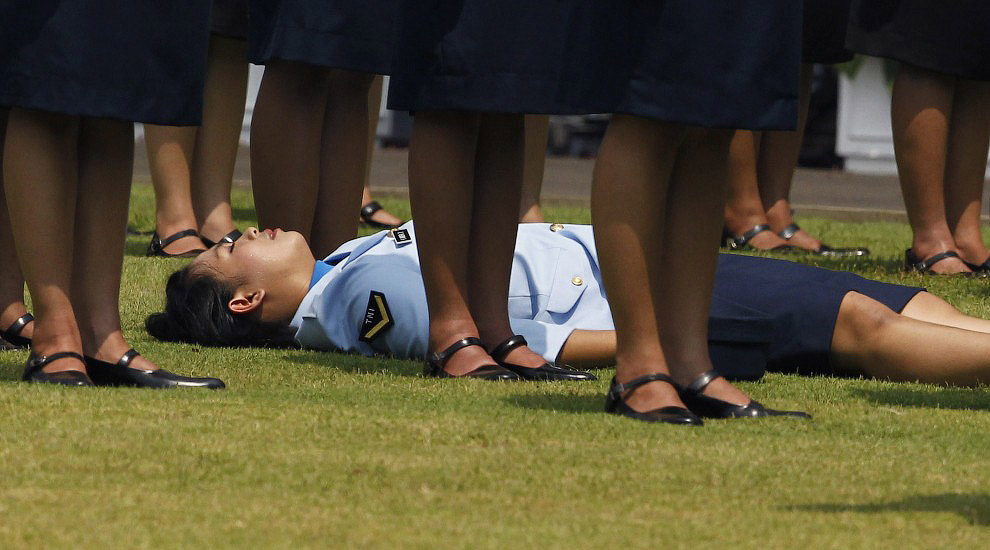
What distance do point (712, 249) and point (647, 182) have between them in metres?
0.20

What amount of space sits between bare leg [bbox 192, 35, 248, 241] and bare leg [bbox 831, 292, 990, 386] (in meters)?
2.65

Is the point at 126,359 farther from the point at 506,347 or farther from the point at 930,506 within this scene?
the point at 930,506

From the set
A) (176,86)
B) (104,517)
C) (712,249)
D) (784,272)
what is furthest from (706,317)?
(104,517)

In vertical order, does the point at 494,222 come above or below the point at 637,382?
above

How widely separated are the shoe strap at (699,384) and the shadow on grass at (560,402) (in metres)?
0.17

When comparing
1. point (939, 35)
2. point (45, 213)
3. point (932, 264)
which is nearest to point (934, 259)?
point (932, 264)

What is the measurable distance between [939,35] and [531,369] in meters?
2.39

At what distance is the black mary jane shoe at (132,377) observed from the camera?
342 cm

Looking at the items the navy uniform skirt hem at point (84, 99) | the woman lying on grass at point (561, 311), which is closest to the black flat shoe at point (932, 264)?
the woman lying on grass at point (561, 311)

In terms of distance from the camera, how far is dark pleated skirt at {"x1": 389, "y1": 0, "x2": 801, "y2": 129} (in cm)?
304

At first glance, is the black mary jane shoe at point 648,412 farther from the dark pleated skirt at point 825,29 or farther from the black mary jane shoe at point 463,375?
the dark pleated skirt at point 825,29

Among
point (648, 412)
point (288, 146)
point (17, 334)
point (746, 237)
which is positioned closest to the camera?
point (648, 412)

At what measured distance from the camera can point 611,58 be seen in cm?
319

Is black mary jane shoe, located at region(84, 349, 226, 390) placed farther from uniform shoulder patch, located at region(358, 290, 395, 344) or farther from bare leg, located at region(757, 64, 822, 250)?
bare leg, located at region(757, 64, 822, 250)
